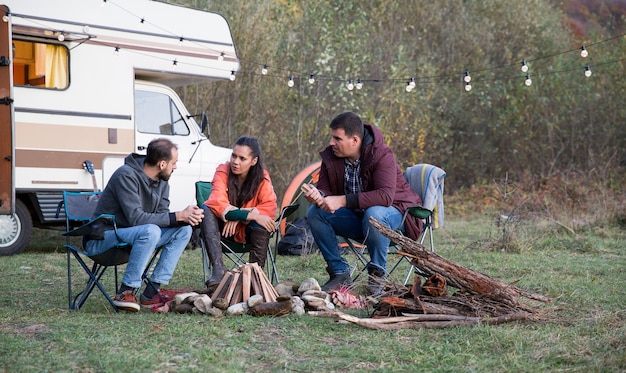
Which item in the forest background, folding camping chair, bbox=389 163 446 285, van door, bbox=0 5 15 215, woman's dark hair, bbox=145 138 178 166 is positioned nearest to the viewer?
woman's dark hair, bbox=145 138 178 166

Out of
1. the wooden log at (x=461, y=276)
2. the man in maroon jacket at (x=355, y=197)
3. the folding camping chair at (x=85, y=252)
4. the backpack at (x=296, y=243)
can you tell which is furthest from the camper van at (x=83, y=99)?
the wooden log at (x=461, y=276)

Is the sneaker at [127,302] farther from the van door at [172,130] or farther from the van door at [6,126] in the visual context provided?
the van door at [172,130]

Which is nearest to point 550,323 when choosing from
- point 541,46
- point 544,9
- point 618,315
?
point 618,315

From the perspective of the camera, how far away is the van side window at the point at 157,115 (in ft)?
26.8

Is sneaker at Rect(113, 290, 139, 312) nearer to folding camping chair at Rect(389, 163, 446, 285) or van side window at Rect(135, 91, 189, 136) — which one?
folding camping chair at Rect(389, 163, 446, 285)

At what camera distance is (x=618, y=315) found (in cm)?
415

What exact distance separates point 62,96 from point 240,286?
12.9 feet

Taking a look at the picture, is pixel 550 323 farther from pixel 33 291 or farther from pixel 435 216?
pixel 33 291

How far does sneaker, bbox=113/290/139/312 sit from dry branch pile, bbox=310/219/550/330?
988 mm

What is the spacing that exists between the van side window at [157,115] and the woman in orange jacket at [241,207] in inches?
131

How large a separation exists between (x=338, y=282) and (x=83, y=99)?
12.7ft

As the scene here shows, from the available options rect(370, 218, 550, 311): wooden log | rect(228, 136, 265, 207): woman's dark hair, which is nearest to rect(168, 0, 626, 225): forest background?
rect(228, 136, 265, 207): woman's dark hair

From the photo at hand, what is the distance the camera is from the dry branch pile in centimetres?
384

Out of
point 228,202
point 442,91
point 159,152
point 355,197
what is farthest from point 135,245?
point 442,91
